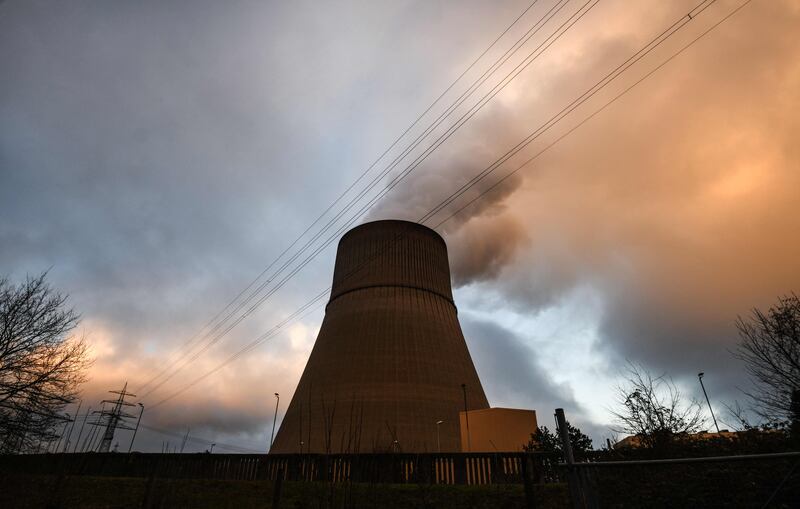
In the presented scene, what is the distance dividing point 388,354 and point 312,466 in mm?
8922

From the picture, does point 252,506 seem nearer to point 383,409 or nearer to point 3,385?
point 3,385

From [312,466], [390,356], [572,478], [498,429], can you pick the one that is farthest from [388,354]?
[572,478]

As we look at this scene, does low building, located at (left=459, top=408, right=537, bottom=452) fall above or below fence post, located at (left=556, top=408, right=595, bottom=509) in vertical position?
above

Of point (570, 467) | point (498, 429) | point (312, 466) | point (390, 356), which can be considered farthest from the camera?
point (390, 356)

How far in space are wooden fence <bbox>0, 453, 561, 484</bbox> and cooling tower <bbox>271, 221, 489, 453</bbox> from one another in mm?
5017

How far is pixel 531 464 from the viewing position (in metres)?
8.85

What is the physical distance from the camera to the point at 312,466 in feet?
34.8

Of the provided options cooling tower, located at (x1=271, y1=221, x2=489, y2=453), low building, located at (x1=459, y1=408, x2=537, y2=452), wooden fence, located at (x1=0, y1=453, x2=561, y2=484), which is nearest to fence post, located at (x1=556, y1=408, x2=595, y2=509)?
wooden fence, located at (x1=0, y1=453, x2=561, y2=484)

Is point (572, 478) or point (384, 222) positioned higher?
point (384, 222)

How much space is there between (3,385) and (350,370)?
11.7 meters

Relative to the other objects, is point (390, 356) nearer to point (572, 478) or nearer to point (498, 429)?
point (498, 429)

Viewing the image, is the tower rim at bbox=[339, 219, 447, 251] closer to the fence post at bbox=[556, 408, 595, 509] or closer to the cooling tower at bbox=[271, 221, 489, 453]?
the cooling tower at bbox=[271, 221, 489, 453]

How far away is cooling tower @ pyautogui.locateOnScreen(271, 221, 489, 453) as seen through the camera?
58.8 ft

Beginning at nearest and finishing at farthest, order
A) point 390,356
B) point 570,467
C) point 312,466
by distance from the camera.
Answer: point 570,467, point 312,466, point 390,356
